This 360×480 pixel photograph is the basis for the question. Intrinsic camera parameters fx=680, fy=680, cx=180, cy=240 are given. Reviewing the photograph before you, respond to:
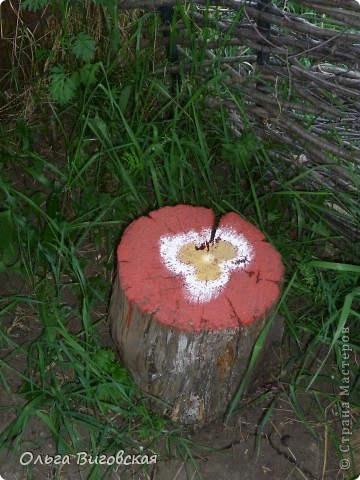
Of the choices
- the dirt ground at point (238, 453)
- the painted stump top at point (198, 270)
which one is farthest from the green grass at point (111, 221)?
the painted stump top at point (198, 270)

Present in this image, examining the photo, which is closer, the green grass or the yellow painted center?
the yellow painted center

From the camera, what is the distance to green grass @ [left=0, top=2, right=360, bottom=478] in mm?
2381

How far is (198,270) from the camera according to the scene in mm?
2158

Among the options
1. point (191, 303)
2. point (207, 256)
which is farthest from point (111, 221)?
point (191, 303)

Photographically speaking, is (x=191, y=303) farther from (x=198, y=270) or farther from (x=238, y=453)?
(x=238, y=453)

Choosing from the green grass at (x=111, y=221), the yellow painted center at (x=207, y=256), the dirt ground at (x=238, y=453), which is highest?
the yellow painted center at (x=207, y=256)

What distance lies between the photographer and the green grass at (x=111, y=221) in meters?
2.38

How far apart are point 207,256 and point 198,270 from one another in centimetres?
7

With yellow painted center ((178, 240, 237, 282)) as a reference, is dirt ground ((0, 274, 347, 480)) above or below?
below

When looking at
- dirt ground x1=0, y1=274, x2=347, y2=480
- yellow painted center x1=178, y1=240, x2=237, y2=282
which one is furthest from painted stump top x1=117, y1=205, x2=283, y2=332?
dirt ground x1=0, y1=274, x2=347, y2=480

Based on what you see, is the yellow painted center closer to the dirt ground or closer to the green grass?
the green grass

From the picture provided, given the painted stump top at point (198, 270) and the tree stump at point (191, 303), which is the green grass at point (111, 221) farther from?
the painted stump top at point (198, 270)

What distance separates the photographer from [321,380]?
8.38ft

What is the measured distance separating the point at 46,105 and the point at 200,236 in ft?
3.99
